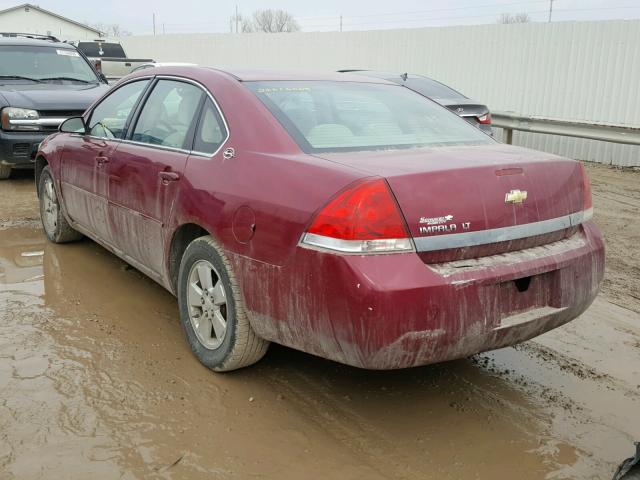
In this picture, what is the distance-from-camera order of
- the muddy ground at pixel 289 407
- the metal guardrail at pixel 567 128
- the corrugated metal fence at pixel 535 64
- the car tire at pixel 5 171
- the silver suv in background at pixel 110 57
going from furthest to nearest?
the silver suv in background at pixel 110 57 < the corrugated metal fence at pixel 535 64 < the metal guardrail at pixel 567 128 < the car tire at pixel 5 171 < the muddy ground at pixel 289 407

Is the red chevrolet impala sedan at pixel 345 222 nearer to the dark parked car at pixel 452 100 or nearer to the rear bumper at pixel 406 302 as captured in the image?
the rear bumper at pixel 406 302

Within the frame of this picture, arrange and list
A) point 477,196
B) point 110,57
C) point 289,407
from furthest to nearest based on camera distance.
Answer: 1. point 110,57
2. point 289,407
3. point 477,196

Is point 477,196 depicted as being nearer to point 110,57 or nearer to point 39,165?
point 39,165

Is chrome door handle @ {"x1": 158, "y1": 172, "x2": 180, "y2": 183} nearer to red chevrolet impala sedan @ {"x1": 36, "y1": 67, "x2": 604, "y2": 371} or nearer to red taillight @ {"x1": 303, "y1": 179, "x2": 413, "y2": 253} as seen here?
red chevrolet impala sedan @ {"x1": 36, "y1": 67, "x2": 604, "y2": 371}

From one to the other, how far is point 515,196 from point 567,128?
8.49 metres

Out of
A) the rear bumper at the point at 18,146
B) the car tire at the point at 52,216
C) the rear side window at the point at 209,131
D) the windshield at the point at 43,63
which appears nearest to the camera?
the rear side window at the point at 209,131

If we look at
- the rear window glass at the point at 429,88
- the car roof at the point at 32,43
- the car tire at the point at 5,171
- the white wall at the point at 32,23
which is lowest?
the car tire at the point at 5,171

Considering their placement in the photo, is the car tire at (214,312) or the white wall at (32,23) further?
the white wall at (32,23)

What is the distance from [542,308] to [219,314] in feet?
5.37

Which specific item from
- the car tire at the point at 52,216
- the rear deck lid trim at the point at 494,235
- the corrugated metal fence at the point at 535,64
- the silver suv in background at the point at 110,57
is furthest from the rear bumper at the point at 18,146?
the silver suv in background at the point at 110,57

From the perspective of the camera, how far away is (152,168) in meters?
3.98

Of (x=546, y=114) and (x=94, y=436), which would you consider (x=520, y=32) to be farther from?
(x=94, y=436)

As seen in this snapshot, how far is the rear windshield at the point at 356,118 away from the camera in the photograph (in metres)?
3.36

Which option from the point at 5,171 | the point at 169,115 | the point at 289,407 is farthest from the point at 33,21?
the point at 289,407
